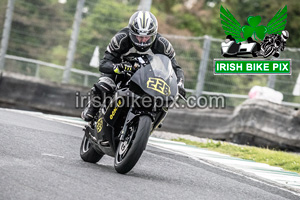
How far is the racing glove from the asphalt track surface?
1.13 m

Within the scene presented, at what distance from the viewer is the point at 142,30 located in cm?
716

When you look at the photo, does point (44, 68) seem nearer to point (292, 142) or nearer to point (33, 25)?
point (33, 25)

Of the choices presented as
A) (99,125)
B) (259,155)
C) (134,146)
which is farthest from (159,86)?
(259,155)

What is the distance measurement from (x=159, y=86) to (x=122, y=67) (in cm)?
62

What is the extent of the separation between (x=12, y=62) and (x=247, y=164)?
8732 mm

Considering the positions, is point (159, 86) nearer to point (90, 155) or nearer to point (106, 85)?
point (106, 85)

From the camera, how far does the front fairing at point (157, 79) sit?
259 inches

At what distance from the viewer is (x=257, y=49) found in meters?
15.8

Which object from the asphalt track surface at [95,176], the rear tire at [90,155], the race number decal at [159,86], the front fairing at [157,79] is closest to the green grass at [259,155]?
the asphalt track surface at [95,176]

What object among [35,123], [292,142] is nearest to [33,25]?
[35,123]

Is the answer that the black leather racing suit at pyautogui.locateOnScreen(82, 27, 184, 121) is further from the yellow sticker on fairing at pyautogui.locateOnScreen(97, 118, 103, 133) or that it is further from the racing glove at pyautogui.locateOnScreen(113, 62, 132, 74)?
the yellow sticker on fairing at pyautogui.locateOnScreen(97, 118, 103, 133)

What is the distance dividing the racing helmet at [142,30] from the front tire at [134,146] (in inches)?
44.4

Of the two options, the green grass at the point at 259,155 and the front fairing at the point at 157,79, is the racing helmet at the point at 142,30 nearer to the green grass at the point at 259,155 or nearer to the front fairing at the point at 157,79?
the front fairing at the point at 157,79

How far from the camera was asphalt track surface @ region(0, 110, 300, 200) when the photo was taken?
5457mm
